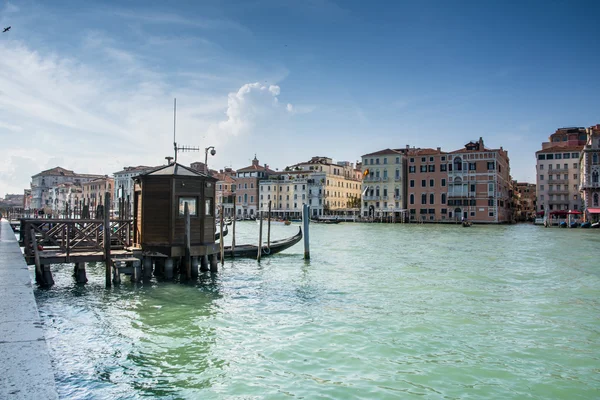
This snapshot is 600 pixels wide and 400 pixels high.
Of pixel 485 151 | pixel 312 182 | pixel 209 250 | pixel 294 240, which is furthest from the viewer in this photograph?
pixel 312 182

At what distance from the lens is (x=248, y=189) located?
3238 inches

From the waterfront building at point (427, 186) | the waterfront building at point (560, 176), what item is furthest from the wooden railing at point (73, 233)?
the waterfront building at point (560, 176)

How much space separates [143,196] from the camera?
1341 cm

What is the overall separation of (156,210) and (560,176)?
68332 millimetres

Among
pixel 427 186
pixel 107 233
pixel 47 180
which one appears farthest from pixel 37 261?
pixel 47 180

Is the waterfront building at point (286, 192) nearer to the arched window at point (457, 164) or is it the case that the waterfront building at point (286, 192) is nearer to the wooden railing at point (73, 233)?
the arched window at point (457, 164)

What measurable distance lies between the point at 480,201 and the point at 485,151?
626cm

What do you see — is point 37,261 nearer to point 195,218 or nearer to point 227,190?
point 195,218

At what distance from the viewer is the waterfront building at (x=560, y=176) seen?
67562 millimetres

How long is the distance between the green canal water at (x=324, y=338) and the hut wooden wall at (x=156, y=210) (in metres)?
1.27

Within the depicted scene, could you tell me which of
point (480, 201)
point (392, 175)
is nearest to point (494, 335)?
point (480, 201)

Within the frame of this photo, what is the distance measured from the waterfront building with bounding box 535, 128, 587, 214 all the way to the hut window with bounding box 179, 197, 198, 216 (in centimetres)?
6399

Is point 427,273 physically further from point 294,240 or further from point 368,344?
point 368,344

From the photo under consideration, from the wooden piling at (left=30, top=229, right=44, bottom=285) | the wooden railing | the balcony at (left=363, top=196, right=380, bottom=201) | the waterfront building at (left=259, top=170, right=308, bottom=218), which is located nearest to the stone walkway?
the wooden piling at (left=30, top=229, right=44, bottom=285)
